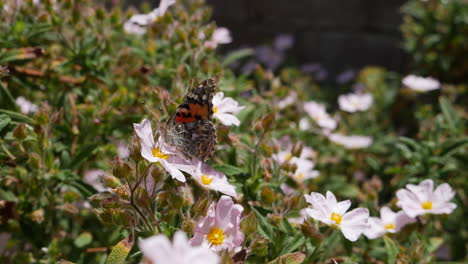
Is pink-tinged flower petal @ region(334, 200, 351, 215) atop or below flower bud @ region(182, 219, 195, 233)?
below

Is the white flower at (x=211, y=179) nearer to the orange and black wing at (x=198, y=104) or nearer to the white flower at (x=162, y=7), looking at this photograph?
the orange and black wing at (x=198, y=104)

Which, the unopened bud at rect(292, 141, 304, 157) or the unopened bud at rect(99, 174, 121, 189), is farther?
the unopened bud at rect(292, 141, 304, 157)

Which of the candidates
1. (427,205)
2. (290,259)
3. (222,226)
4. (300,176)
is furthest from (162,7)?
(427,205)

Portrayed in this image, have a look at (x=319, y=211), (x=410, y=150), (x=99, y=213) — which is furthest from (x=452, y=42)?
(x=99, y=213)

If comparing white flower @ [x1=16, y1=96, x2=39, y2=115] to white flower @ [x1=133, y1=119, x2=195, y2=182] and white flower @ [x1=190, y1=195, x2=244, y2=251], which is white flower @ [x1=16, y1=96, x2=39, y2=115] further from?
white flower @ [x1=190, y1=195, x2=244, y2=251]

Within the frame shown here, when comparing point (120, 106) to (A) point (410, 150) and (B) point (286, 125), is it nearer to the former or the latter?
(B) point (286, 125)

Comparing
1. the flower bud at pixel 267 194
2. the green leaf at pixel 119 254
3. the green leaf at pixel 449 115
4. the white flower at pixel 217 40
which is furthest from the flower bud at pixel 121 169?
the green leaf at pixel 449 115

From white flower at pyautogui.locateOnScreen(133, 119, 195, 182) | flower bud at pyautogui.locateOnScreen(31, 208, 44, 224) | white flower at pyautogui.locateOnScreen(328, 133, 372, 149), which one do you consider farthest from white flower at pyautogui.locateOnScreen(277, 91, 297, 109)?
flower bud at pyautogui.locateOnScreen(31, 208, 44, 224)
